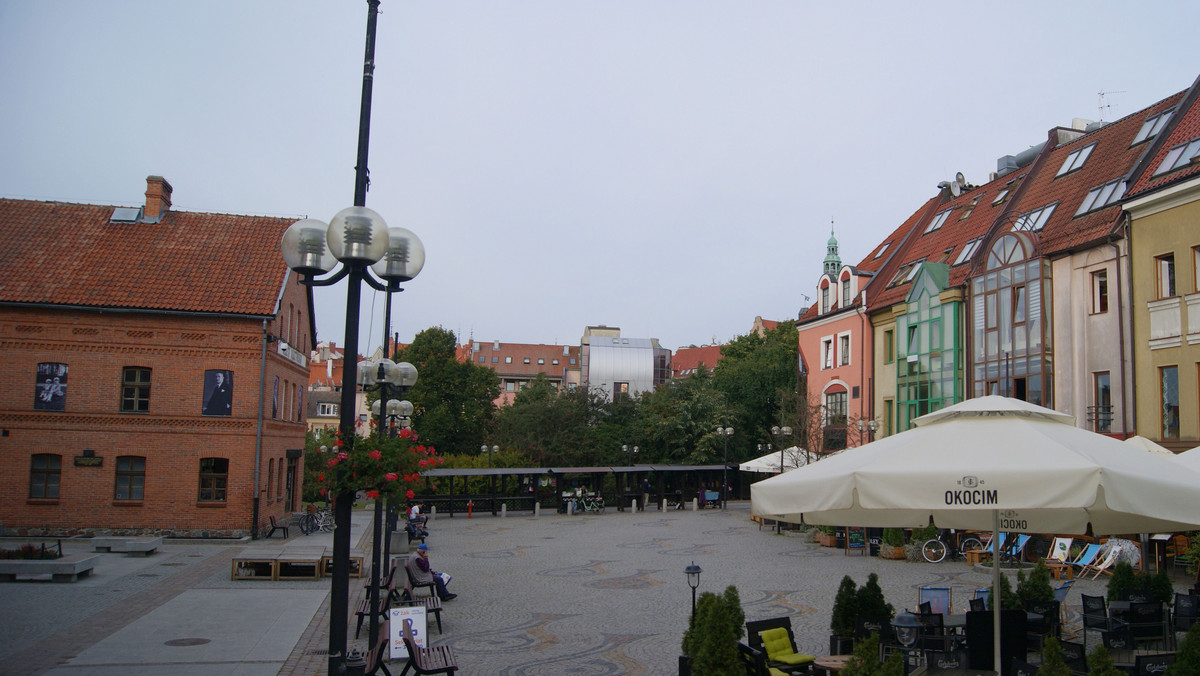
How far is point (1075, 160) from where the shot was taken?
29.2 metres

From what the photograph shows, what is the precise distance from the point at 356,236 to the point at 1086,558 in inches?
760

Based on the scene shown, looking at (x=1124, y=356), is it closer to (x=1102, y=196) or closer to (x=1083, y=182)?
(x=1102, y=196)

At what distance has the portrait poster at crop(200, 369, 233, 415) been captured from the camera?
28.1m

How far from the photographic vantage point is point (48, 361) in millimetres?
27547

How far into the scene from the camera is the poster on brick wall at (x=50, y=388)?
27.3 meters

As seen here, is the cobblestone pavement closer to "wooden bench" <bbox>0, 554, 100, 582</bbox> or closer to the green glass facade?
"wooden bench" <bbox>0, 554, 100, 582</bbox>

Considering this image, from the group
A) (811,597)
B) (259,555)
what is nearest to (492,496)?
(259,555)

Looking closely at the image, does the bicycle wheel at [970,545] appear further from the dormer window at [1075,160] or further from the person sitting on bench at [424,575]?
the person sitting on bench at [424,575]

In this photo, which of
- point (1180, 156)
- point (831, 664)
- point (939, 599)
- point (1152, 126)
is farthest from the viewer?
point (1152, 126)

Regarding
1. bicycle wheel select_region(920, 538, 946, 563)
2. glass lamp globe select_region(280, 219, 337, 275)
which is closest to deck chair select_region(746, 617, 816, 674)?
glass lamp globe select_region(280, 219, 337, 275)

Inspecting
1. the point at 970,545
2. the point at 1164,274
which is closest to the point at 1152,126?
the point at 1164,274

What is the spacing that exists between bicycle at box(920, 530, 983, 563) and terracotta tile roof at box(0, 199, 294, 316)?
21.2 meters

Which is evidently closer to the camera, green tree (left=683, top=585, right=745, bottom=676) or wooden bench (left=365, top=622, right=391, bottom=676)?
green tree (left=683, top=585, right=745, bottom=676)

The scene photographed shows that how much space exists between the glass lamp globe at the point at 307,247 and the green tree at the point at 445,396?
56.1m
